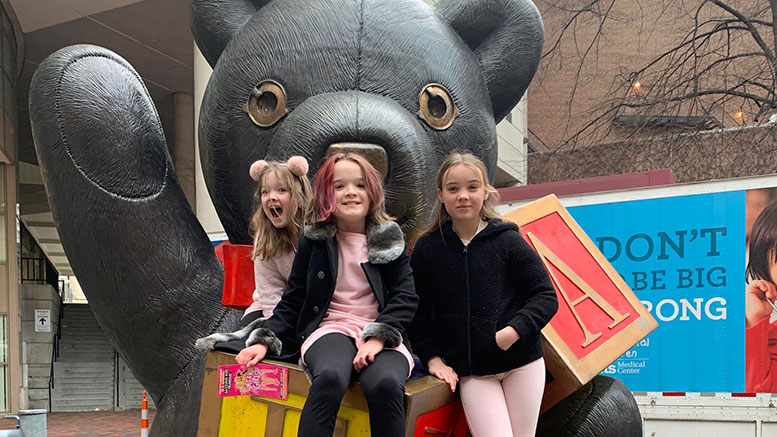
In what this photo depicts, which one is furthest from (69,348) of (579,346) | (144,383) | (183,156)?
(579,346)

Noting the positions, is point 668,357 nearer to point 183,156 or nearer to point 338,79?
point 338,79

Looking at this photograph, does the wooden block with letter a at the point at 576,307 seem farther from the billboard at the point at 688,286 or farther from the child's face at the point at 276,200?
the billboard at the point at 688,286

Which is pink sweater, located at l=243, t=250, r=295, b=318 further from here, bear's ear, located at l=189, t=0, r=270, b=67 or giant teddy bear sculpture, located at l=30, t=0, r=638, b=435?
bear's ear, located at l=189, t=0, r=270, b=67

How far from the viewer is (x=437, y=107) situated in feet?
9.09

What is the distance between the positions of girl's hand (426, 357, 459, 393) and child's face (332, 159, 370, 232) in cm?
45

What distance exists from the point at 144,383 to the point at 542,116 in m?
24.6

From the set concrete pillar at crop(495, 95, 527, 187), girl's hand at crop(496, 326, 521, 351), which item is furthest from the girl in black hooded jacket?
concrete pillar at crop(495, 95, 527, 187)

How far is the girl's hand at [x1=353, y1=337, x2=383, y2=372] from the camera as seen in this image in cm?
190

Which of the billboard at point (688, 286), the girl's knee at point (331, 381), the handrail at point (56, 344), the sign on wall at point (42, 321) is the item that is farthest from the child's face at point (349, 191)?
the sign on wall at point (42, 321)

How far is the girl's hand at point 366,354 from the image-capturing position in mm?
1904

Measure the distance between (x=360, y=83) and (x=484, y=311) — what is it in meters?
0.98

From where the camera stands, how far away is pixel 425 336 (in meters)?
2.18

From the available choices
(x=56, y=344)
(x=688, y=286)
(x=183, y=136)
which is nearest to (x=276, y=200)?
(x=688, y=286)

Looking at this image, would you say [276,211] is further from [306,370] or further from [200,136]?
[200,136]
